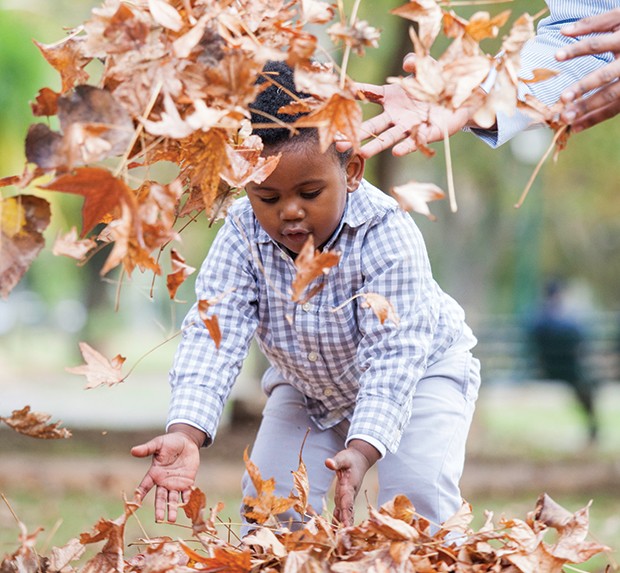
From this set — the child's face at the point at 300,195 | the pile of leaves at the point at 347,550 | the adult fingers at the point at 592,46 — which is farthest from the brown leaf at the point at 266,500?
the adult fingers at the point at 592,46

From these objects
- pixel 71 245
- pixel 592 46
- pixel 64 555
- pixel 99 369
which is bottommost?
pixel 64 555

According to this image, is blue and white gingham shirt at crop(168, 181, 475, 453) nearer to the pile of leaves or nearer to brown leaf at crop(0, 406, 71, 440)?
the pile of leaves

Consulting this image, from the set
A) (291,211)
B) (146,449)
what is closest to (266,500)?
(146,449)

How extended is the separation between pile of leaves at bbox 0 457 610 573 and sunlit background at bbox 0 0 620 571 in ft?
1.41

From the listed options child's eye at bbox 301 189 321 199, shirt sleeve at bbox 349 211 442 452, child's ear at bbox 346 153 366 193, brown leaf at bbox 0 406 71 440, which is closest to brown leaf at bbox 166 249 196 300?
brown leaf at bbox 0 406 71 440

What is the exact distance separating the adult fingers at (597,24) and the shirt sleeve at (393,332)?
Answer: 71 cm

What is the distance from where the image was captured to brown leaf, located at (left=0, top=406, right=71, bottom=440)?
2.09 meters

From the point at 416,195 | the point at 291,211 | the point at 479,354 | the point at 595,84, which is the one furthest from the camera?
the point at 479,354

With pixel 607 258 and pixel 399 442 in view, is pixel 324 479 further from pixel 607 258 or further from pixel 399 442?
pixel 607 258

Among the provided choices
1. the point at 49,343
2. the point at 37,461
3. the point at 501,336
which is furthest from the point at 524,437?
the point at 49,343

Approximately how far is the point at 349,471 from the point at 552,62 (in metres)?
1.19

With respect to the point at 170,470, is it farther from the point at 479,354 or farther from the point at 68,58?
the point at 479,354

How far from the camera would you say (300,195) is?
261 cm

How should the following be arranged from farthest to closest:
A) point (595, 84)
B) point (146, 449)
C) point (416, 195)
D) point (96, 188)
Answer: point (146, 449), point (595, 84), point (416, 195), point (96, 188)
